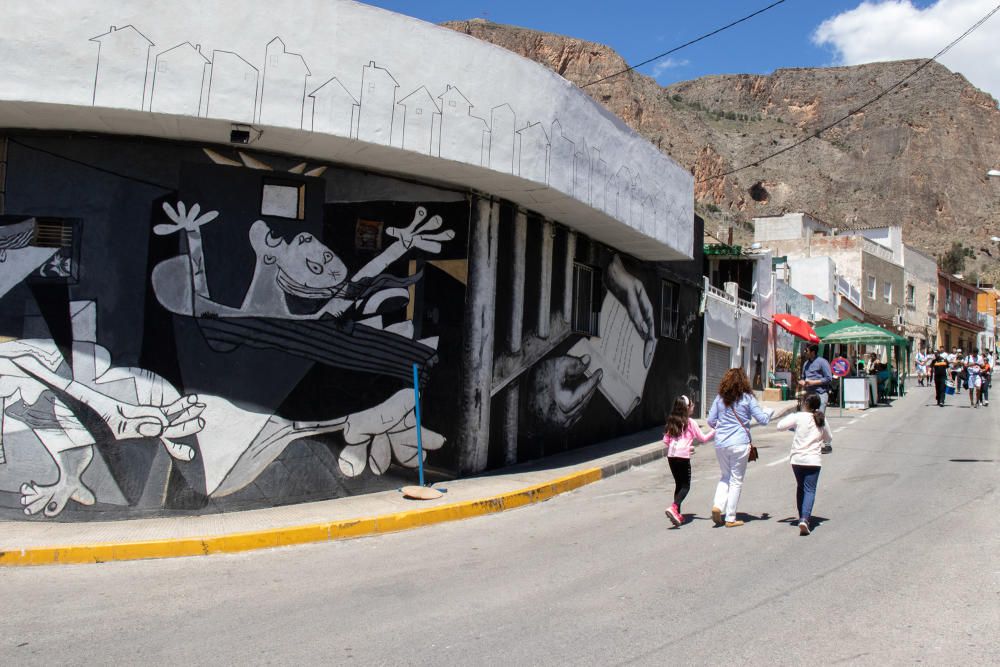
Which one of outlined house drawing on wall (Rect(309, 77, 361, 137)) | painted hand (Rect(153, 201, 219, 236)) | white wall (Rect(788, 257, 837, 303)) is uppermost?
white wall (Rect(788, 257, 837, 303))

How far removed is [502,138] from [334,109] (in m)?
2.21

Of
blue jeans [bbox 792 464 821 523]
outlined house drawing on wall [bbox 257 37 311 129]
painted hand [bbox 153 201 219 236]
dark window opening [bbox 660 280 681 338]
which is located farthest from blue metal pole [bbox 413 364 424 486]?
dark window opening [bbox 660 280 681 338]

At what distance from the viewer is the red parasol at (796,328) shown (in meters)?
26.6

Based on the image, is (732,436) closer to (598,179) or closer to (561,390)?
(598,179)

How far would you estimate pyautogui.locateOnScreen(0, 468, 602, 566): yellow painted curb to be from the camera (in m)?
7.09

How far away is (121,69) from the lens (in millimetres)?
7855

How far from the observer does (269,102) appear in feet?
27.3

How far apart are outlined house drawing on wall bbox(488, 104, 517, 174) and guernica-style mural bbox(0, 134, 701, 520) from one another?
0.90 meters

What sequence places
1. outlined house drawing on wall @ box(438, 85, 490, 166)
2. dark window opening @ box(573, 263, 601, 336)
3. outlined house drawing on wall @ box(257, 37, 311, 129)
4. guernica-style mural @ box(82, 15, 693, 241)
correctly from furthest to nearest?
dark window opening @ box(573, 263, 601, 336) < outlined house drawing on wall @ box(438, 85, 490, 166) < outlined house drawing on wall @ box(257, 37, 311, 129) < guernica-style mural @ box(82, 15, 693, 241)

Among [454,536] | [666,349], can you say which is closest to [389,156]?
[454,536]

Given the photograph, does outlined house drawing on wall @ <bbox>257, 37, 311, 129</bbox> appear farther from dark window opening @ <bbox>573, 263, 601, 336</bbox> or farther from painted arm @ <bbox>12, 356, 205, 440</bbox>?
dark window opening @ <bbox>573, 263, 601, 336</bbox>

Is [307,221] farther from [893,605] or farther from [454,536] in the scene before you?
[893,605]

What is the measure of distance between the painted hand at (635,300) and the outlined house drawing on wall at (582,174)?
3.43m

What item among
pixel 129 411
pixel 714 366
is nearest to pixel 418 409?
pixel 129 411
